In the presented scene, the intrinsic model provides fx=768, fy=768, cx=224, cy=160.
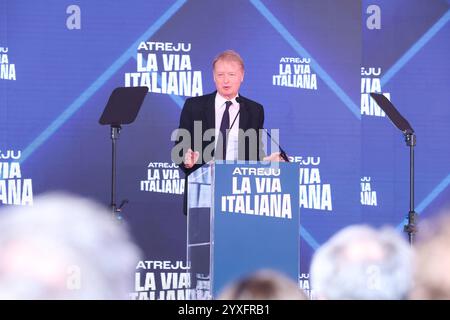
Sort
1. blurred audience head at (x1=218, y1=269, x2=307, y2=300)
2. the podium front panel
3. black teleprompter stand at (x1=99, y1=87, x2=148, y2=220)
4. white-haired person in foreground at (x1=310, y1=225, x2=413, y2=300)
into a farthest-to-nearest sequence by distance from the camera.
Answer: white-haired person in foreground at (x1=310, y1=225, x2=413, y2=300) → black teleprompter stand at (x1=99, y1=87, x2=148, y2=220) → the podium front panel → blurred audience head at (x1=218, y1=269, x2=307, y2=300)

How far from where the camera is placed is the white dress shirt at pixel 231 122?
6.00 metres

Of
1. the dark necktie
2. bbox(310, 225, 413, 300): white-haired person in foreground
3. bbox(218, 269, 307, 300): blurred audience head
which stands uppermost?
the dark necktie

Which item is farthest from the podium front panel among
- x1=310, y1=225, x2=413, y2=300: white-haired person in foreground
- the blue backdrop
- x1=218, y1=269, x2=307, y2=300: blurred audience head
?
x1=218, y1=269, x2=307, y2=300: blurred audience head

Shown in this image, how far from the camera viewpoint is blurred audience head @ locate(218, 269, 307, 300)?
2.03 m

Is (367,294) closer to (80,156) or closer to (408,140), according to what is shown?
(408,140)

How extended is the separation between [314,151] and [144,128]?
149cm

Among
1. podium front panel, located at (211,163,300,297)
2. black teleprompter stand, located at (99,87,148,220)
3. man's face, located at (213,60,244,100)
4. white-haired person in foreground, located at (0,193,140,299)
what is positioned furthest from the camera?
man's face, located at (213,60,244,100)

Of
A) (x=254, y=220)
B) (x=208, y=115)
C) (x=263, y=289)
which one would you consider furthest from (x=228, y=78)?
(x=263, y=289)

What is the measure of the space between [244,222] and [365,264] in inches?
78.2

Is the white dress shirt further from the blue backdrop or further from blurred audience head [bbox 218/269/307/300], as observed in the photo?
blurred audience head [bbox 218/269/307/300]

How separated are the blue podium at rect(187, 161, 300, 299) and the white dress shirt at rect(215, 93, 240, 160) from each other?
132 cm

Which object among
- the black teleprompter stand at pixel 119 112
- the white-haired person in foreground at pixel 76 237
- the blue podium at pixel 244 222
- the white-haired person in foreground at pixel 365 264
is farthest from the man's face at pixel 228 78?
the blue podium at pixel 244 222

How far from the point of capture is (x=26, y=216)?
6387 mm

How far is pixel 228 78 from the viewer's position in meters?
6.27
